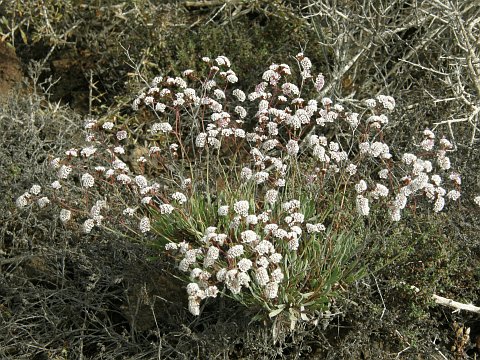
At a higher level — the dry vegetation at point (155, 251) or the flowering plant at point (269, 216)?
the flowering plant at point (269, 216)

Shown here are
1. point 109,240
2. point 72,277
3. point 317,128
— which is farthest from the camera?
point 317,128

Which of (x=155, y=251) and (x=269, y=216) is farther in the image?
(x=155, y=251)

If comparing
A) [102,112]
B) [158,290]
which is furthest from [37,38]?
[158,290]

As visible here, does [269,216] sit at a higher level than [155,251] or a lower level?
higher

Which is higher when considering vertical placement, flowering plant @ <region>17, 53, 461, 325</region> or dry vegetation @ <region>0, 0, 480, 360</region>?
flowering plant @ <region>17, 53, 461, 325</region>

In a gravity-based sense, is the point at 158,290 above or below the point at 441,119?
below

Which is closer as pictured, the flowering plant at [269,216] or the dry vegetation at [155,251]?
the flowering plant at [269,216]

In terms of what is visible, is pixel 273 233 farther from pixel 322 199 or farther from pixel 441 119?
pixel 441 119

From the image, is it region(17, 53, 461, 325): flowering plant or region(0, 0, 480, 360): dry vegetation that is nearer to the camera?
region(17, 53, 461, 325): flowering plant
